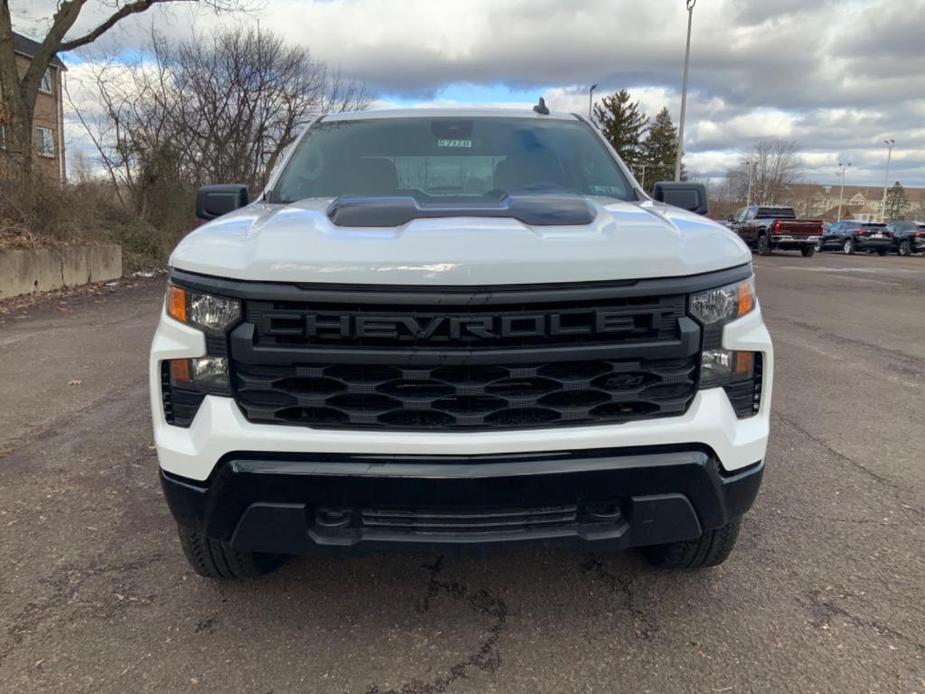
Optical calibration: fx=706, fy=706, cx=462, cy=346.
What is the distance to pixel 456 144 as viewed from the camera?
12.6 ft

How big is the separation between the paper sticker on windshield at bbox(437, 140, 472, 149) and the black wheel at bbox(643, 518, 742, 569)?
2.27 metres

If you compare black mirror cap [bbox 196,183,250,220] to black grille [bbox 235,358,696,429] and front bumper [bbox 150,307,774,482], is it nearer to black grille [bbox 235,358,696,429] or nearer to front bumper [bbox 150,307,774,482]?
front bumper [bbox 150,307,774,482]

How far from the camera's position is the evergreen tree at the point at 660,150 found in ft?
227

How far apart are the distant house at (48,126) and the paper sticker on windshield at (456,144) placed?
11.0m

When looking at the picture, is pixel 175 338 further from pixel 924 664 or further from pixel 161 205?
pixel 161 205

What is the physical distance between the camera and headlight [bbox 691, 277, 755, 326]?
219 cm

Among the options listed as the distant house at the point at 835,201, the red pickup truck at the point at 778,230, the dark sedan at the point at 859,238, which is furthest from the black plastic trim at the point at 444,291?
the distant house at the point at 835,201

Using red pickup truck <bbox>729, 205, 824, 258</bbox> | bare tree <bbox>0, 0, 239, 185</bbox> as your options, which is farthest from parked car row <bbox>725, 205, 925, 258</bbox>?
bare tree <bbox>0, 0, 239, 185</bbox>

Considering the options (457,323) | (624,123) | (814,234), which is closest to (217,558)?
(457,323)

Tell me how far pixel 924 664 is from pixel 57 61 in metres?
37.9

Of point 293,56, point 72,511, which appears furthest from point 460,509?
point 293,56

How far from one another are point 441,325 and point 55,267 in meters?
11.6

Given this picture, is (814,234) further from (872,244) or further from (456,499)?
(456,499)

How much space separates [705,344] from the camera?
2.20 metres
